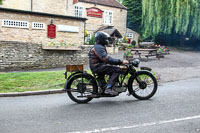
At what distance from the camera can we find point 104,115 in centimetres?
479

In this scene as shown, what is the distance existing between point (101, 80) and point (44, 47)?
1030 centimetres

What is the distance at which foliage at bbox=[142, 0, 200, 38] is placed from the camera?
84.5ft

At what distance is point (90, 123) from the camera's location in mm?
4266

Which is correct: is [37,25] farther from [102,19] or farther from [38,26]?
[102,19]

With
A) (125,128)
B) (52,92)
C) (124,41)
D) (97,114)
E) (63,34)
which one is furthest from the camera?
(124,41)

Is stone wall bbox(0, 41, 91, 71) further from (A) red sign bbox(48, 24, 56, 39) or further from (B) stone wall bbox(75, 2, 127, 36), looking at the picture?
(B) stone wall bbox(75, 2, 127, 36)

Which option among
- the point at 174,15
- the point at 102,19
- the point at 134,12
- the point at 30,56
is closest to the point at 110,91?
the point at 30,56

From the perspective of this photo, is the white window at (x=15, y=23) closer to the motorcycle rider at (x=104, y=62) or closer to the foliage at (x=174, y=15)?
the motorcycle rider at (x=104, y=62)

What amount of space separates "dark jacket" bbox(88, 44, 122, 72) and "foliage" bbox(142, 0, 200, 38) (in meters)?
22.2

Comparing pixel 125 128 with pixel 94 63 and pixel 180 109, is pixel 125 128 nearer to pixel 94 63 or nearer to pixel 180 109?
pixel 180 109

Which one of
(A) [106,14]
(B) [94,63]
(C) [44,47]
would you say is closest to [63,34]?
(C) [44,47]

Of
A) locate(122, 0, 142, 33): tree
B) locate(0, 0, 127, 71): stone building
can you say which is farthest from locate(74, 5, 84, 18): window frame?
locate(0, 0, 127, 71): stone building

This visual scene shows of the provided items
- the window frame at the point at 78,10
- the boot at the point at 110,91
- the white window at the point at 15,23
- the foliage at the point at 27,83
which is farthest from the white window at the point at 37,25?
the window frame at the point at 78,10

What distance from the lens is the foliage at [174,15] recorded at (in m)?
25.8
